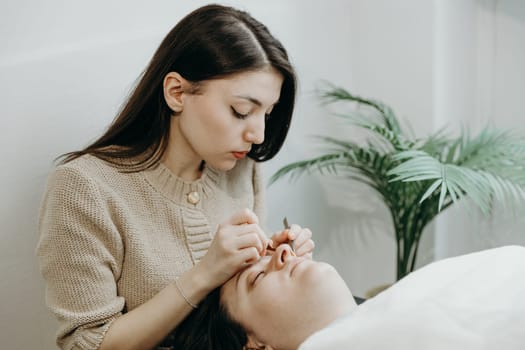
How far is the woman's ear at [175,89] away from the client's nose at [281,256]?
38cm

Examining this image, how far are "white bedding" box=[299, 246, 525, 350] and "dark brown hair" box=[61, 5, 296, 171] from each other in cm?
57

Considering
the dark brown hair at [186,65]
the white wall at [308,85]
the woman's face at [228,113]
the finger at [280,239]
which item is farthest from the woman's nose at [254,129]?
the white wall at [308,85]

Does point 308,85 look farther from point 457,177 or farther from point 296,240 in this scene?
point 296,240

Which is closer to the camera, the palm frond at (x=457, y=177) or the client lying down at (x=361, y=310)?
the client lying down at (x=361, y=310)

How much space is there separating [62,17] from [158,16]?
0.30m

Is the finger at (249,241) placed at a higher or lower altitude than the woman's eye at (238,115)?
lower

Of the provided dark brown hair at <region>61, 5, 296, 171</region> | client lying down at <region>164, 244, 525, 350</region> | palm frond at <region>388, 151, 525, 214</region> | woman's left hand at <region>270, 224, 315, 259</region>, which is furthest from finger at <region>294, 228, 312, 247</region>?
palm frond at <region>388, 151, 525, 214</region>

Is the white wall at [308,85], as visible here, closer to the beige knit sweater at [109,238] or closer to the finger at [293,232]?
the beige knit sweater at [109,238]

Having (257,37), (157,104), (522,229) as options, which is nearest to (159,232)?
(157,104)

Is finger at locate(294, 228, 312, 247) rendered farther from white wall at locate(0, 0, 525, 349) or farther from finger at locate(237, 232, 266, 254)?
white wall at locate(0, 0, 525, 349)

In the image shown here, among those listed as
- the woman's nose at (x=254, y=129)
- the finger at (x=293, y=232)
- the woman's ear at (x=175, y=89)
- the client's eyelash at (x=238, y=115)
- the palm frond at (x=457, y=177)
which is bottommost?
the palm frond at (x=457, y=177)

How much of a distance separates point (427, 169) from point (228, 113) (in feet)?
2.29

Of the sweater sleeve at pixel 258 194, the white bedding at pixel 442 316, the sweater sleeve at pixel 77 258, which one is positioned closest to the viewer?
the white bedding at pixel 442 316

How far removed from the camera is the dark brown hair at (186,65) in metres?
1.51
